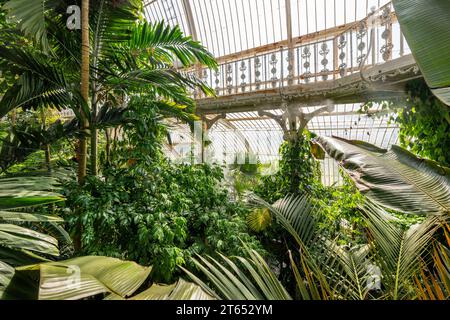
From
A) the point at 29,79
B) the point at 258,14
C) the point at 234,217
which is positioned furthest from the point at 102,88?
the point at 258,14

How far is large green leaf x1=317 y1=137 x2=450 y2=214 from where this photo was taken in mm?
1388

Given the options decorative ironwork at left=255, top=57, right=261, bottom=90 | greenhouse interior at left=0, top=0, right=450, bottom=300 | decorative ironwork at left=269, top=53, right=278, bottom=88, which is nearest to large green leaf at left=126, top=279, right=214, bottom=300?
greenhouse interior at left=0, top=0, right=450, bottom=300

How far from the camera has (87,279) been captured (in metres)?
0.73

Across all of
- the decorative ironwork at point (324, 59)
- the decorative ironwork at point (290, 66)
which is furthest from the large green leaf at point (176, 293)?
the decorative ironwork at point (290, 66)

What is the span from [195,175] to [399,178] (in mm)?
1815

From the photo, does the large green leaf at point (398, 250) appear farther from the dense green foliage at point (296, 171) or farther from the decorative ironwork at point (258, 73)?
the decorative ironwork at point (258, 73)

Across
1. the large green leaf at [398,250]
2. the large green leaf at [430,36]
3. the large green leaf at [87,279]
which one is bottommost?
the large green leaf at [398,250]

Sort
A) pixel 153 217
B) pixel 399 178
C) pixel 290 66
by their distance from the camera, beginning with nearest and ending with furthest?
pixel 399 178, pixel 153 217, pixel 290 66

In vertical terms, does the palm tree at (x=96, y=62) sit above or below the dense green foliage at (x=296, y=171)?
above

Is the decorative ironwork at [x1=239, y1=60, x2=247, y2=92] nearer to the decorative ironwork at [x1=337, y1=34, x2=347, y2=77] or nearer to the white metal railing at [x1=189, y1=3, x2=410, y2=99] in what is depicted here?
the white metal railing at [x1=189, y1=3, x2=410, y2=99]

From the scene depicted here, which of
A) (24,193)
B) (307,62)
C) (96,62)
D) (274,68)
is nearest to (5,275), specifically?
(24,193)

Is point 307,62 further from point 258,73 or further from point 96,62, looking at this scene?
point 96,62

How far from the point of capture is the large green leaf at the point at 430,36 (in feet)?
3.24
